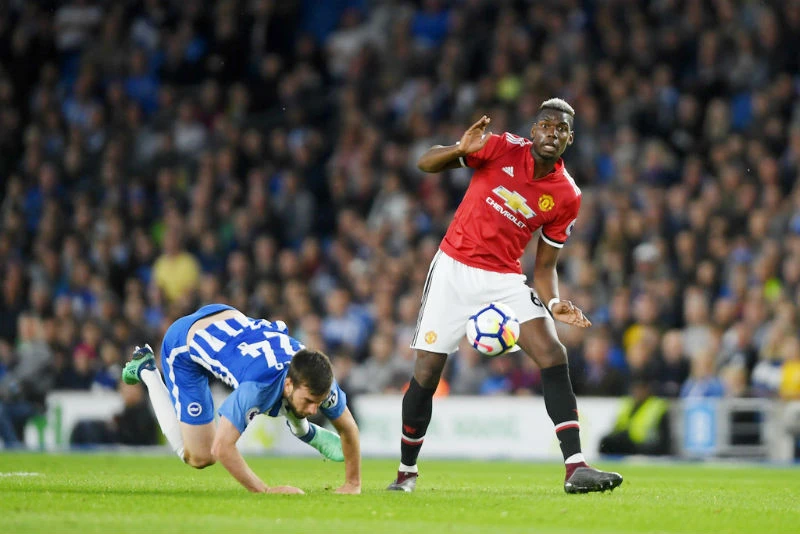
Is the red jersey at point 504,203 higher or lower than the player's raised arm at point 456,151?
lower

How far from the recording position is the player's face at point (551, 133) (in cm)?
865

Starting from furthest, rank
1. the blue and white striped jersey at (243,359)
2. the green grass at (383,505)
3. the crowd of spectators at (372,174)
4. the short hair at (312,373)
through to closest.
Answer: the crowd of spectators at (372,174)
the blue and white striped jersey at (243,359)
the short hair at (312,373)
the green grass at (383,505)

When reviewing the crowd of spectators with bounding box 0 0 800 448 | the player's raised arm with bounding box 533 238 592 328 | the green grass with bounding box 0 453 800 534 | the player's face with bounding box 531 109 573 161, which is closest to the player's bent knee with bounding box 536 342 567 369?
the player's raised arm with bounding box 533 238 592 328

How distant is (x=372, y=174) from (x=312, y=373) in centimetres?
1326

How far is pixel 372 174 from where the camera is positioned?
20688 millimetres

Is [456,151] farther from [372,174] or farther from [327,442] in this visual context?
[372,174]

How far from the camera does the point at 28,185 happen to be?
2250cm

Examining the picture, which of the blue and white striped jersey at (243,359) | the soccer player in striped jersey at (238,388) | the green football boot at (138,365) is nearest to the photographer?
the soccer player in striped jersey at (238,388)

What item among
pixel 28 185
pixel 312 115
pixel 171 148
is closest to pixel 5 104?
pixel 28 185

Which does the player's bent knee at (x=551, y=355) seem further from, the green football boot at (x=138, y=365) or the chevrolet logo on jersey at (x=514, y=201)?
the green football boot at (x=138, y=365)

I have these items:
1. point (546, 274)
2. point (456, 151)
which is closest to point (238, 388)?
point (456, 151)

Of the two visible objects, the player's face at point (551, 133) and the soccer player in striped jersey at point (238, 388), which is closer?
the soccer player in striped jersey at point (238, 388)

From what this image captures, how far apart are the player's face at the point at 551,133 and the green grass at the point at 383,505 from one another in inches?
84.6

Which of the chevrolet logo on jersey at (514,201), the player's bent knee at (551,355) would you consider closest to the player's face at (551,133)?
the chevrolet logo on jersey at (514,201)
